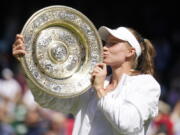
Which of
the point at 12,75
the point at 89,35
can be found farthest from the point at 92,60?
the point at 12,75

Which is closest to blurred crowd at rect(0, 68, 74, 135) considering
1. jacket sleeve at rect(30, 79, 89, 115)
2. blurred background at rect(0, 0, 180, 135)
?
blurred background at rect(0, 0, 180, 135)

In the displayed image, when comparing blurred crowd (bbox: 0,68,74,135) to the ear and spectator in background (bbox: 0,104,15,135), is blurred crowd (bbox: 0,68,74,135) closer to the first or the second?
spectator in background (bbox: 0,104,15,135)

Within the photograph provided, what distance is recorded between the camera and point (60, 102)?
252 inches

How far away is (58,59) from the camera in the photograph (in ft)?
20.7

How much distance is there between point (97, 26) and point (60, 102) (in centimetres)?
998

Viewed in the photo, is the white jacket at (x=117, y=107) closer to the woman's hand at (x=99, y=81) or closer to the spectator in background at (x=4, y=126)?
the woman's hand at (x=99, y=81)

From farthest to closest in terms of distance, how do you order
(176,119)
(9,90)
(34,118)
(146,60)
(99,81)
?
1. (9,90)
2. (176,119)
3. (34,118)
4. (146,60)
5. (99,81)

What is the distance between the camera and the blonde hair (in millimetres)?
6367

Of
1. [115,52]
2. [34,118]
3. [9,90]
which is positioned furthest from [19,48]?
[9,90]

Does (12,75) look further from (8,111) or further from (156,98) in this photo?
(156,98)

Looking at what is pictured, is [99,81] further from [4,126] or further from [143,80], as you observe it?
[4,126]

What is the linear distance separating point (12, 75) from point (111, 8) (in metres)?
4.52

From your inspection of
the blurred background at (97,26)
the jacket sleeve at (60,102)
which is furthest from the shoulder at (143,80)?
the blurred background at (97,26)

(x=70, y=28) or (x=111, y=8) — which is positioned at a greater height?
(x=70, y=28)
